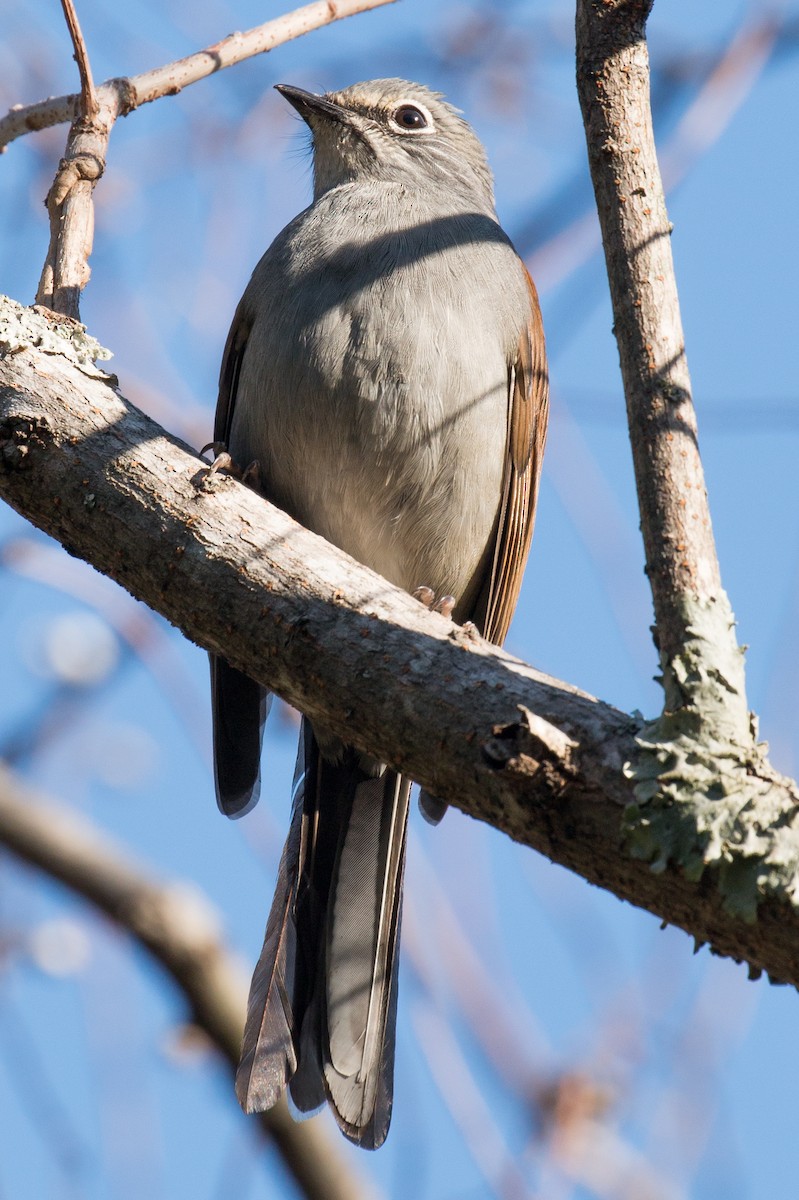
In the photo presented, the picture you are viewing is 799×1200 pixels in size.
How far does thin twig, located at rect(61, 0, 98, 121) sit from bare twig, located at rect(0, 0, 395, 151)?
0.07 m

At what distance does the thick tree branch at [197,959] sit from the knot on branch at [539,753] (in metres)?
1.69

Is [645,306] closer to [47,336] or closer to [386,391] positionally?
[386,391]

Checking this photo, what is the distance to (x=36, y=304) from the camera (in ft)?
11.0

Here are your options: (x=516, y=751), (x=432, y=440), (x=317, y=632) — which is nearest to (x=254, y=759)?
(x=432, y=440)

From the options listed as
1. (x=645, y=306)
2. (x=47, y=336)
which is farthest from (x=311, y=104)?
(x=645, y=306)

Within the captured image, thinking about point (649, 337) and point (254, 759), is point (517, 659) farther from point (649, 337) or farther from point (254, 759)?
point (254, 759)

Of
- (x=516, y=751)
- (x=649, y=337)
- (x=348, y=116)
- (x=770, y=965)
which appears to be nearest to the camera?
(x=770, y=965)

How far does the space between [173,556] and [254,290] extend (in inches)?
71.3

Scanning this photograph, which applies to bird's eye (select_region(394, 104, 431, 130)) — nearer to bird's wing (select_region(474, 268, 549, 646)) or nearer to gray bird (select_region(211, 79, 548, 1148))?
gray bird (select_region(211, 79, 548, 1148))

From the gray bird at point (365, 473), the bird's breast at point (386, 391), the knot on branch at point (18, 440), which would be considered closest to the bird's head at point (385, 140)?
Result: the gray bird at point (365, 473)

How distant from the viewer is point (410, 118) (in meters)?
5.42

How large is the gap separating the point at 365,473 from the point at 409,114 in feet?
7.44

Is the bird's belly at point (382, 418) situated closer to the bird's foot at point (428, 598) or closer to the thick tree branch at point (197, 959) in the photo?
the bird's foot at point (428, 598)

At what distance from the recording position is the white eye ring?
535 cm
